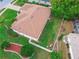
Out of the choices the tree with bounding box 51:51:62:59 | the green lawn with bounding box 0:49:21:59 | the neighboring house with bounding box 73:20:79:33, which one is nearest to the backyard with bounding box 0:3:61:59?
the tree with bounding box 51:51:62:59

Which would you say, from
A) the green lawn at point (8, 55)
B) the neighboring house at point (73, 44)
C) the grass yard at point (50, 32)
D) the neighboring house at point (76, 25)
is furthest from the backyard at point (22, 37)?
the neighboring house at point (76, 25)

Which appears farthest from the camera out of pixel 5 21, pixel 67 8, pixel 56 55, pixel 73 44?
pixel 67 8

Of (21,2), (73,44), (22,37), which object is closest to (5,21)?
(22,37)

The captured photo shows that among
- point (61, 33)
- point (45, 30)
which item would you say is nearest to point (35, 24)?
point (45, 30)

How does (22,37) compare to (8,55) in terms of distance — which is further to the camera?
(22,37)

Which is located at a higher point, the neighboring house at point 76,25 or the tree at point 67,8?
the tree at point 67,8

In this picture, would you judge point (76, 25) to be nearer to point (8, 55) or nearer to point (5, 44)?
point (5, 44)

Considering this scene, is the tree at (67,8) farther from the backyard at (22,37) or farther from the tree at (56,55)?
the tree at (56,55)
